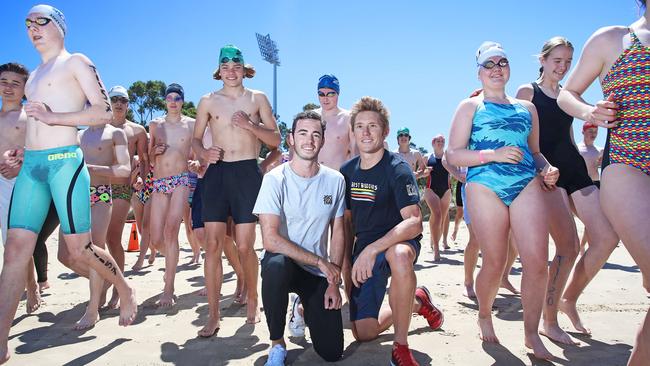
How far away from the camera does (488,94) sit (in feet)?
10.5

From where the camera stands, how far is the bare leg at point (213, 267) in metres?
3.61

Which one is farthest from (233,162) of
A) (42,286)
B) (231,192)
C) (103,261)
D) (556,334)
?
(42,286)

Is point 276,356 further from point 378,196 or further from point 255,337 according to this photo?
point 378,196

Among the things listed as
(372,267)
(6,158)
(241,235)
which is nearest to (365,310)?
(372,267)

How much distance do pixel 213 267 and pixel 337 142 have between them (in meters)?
2.04

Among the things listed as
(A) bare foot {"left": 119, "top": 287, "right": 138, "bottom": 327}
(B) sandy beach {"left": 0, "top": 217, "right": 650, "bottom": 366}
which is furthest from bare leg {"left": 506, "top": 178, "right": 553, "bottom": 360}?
(A) bare foot {"left": 119, "top": 287, "right": 138, "bottom": 327}

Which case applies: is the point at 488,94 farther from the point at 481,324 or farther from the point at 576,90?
the point at 481,324

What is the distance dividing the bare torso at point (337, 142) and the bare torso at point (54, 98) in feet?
8.45

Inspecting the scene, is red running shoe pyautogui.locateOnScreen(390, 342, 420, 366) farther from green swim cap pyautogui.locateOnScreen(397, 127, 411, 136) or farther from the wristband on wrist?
green swim cap pyautogui.locateOnScreen(397, 127, 411, 136)

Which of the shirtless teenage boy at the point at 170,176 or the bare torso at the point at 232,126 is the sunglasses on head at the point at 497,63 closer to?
the bare torso at the point at 232,126

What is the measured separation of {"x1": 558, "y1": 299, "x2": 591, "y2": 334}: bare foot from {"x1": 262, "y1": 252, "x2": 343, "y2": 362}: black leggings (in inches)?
79.3

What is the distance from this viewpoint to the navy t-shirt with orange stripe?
3.17 metres

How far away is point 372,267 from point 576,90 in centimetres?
168

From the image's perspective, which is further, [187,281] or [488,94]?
[187,281]
